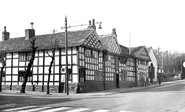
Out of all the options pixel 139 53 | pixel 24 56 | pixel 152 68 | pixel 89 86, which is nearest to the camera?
pixel 89 86

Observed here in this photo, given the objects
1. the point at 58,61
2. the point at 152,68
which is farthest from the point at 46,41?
the point at 152,68

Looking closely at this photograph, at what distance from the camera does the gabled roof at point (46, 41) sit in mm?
30016

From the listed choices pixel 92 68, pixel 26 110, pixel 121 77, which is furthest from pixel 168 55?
pixel 26 110

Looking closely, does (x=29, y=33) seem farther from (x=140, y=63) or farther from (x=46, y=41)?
(x=140, y=63)

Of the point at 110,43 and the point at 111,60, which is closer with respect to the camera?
the point at 110,43

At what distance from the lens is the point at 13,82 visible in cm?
3306

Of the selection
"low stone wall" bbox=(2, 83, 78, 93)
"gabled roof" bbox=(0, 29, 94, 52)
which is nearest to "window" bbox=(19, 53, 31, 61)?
"gabled roof" bbox=(0, 29, 94, 52)

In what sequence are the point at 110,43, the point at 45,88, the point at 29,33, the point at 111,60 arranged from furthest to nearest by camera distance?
the point at 111,60 < the point at 110,43 < the point at 29,33 < the point at 45,88

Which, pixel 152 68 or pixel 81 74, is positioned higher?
pixel 152 68

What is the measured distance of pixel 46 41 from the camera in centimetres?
3247

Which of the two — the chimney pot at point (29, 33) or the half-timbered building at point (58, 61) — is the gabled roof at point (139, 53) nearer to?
the half-timbered building at point (58, 61)

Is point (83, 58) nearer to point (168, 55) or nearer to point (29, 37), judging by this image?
point (29, 37)

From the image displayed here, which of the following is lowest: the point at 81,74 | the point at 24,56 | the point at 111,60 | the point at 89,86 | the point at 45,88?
the point at 45,88

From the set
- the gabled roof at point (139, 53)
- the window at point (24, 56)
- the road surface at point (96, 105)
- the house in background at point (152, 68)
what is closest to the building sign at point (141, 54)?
the gabled roof at point (139, 53)
